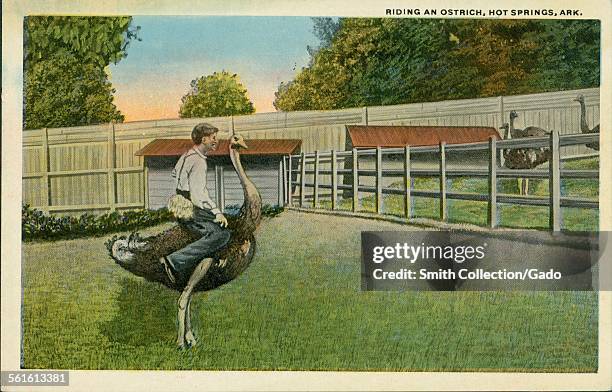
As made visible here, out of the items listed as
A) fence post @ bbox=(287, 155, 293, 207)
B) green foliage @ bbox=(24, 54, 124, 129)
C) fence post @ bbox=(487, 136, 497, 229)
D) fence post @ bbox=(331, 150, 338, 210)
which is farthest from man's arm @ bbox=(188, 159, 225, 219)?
fence post @ bbox=(487, 136, 497, 229)

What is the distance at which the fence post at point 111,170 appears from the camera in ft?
14.6

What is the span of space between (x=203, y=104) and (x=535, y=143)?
5.43 feet

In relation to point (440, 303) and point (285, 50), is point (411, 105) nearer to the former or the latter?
point (285, 50)

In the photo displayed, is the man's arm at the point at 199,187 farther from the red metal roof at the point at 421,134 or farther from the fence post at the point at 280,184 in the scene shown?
the red metal roof at the point at 421,134

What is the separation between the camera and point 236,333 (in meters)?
4.43

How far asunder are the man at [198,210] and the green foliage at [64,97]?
1.36 feet

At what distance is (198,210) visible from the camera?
440cm

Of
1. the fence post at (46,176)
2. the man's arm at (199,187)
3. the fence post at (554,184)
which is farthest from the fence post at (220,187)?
the fence post at (554,184)

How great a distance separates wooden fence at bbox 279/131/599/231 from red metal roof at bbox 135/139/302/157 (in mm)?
70

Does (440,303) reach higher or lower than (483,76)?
lower

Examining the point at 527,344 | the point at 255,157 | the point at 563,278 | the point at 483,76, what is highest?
the point at 483,76

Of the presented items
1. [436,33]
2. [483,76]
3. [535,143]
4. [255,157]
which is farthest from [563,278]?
[255,157]

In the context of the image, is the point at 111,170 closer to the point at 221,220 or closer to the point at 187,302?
the point at 221,220

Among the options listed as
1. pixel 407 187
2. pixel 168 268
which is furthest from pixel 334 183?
pixel 168 268
